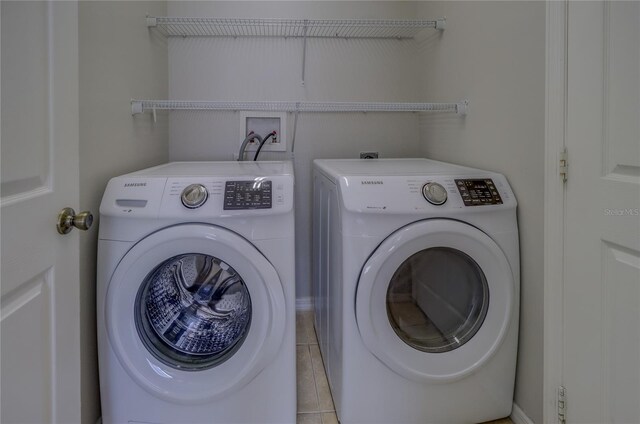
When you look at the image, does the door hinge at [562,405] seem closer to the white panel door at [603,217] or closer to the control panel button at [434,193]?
the white panel door at [603,217]

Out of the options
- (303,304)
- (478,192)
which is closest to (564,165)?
(478,192)

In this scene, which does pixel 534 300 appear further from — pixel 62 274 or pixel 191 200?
pixel 62 274

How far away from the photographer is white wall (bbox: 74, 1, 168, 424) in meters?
1.23

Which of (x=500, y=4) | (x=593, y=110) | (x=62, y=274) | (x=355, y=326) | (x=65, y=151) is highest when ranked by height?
(x=500, y=4)

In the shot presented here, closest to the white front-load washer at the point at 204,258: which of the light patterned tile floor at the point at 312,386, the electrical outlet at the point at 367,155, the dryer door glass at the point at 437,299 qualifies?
the light patterned tile floor at the point at 312,386

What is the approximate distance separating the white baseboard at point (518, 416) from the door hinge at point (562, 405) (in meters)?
0.14

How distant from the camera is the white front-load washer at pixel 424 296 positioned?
1.21 m

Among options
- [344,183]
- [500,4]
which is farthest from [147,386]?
[500,4]

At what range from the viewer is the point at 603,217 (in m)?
0.99

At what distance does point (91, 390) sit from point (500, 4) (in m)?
2.00

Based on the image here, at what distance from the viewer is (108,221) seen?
121cm

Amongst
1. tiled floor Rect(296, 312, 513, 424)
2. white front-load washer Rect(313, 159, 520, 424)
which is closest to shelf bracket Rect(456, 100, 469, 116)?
white front-load washer Rect(313, 159, 520, 424)

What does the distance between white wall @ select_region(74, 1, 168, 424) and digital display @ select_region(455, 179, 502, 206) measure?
1.25 meters

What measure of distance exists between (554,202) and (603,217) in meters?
0.17
